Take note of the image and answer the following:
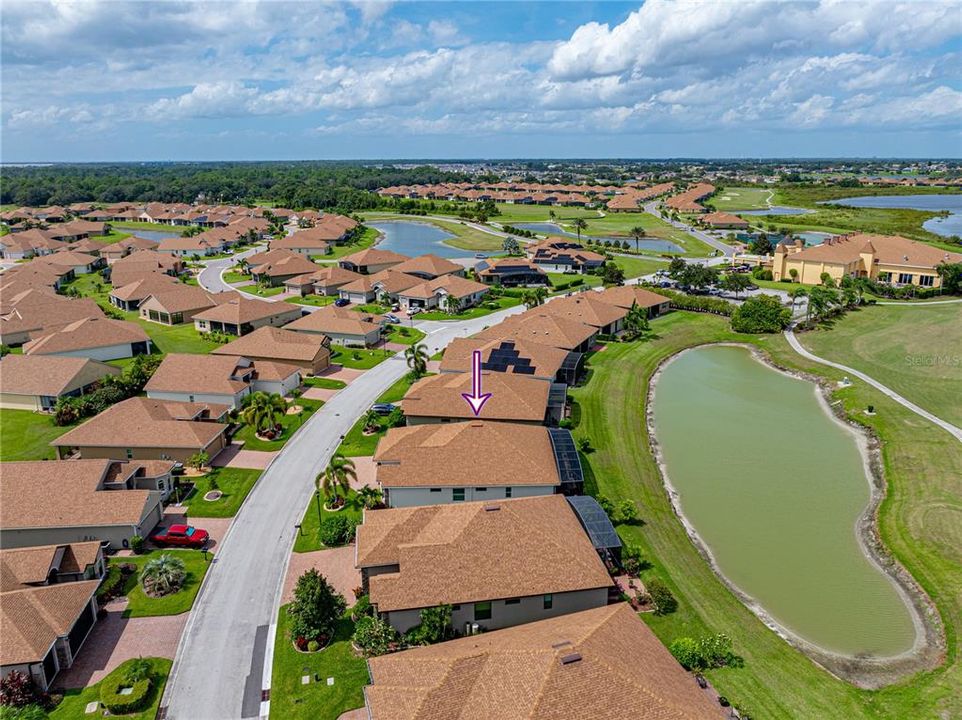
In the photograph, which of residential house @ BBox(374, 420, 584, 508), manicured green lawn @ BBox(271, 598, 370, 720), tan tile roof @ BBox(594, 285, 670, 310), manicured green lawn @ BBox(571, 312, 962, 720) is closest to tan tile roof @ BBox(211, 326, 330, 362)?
residential house @ BBox(374, 420, 584, 508)

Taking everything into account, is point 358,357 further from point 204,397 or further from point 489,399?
point 489,399

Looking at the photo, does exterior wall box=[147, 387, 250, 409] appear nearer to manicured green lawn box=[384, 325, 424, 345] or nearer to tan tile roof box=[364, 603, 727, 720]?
manicured green lawn box=[384, 325, 424, 345]

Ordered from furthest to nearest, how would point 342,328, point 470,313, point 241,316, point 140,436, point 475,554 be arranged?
1. point 470,313
2. point 241,316
3. point 342,328
4. point 140,436
5. point 475,554

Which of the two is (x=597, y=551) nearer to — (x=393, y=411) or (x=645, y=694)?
(x=645, y=694)

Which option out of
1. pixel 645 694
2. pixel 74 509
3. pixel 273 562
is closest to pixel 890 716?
pixel 645 694

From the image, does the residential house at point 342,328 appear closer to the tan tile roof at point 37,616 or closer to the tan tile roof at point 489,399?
the tan tile roof at point 489,399

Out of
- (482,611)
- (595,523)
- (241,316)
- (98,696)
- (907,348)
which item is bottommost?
(907,348)

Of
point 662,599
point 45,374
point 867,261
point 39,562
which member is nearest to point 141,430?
point 39,562
